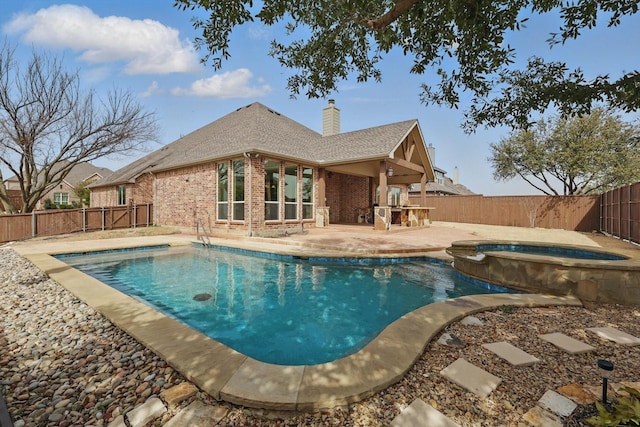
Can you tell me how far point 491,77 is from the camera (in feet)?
15.3

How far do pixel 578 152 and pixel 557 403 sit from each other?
80.2ft

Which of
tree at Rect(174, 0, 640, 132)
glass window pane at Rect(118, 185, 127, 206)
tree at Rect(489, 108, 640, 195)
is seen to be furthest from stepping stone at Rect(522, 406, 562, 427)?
glass window pane at Rect(118, 185, 127, 206)

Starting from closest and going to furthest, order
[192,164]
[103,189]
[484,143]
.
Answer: [192,164], [103,189], [484,143]

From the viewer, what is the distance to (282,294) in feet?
18.1

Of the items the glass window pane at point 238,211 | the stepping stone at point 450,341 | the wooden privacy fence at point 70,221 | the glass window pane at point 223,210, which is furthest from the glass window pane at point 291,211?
the stepping stone at point 450,341

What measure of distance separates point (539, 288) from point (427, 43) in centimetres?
443

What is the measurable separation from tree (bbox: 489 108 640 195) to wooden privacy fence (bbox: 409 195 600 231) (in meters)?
4.92

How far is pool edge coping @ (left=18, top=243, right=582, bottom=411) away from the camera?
6.55 ft

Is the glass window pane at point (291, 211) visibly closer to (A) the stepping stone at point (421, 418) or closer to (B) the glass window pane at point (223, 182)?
(B) the glass window pane at point (223, 182)

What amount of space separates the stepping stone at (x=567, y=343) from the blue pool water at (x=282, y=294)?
191 cm

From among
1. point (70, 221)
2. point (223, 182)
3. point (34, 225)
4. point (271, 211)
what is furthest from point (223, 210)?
point (34, 225)

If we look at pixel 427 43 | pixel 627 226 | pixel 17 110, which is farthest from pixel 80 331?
pixel 17 110

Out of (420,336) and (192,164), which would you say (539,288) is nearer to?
(420,336)

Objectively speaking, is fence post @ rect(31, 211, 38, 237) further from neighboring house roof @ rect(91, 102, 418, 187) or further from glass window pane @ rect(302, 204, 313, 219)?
glass window pane @ rect(302, 204, 313, 219)
